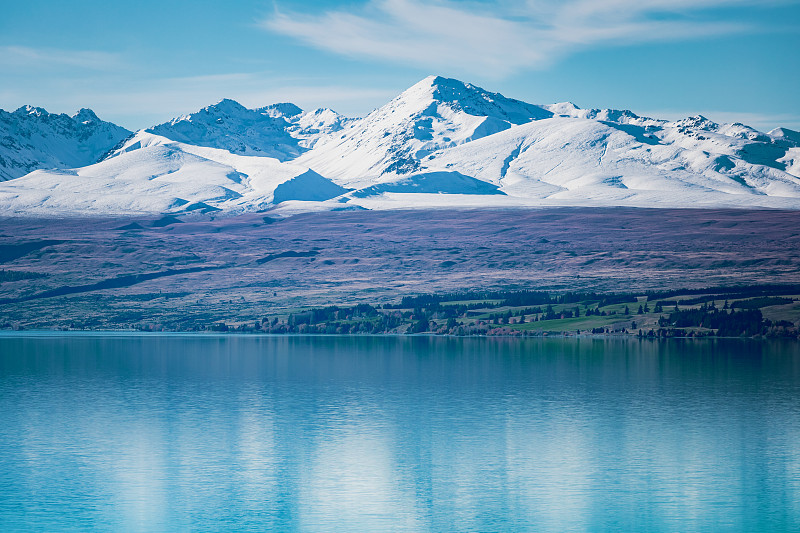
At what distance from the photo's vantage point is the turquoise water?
4706cm

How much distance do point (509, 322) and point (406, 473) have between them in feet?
458

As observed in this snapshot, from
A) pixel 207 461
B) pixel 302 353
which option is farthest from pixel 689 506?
pixel 302 353

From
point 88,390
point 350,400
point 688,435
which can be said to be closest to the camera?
point 688,435

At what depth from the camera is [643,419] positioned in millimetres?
75625

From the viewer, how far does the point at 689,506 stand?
157ft

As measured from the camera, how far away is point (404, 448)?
208 ft

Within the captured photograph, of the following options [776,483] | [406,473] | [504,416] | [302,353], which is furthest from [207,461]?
[302,353]

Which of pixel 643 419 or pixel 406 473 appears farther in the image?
pixel 643 419

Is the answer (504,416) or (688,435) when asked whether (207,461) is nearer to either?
(504,416)

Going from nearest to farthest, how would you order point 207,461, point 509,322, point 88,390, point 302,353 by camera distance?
point 207,461 → point 88,390 → point 302,353 → point 509,322

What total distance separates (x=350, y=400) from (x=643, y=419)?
86.8 ft

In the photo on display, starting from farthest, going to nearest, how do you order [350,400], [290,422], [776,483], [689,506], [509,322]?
[509,322] → [350,400] → [290,422] → [776,483] → [689,506]

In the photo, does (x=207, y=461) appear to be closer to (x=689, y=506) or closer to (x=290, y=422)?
(x=290, y=422)

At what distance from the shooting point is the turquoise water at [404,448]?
4706 centimetres
